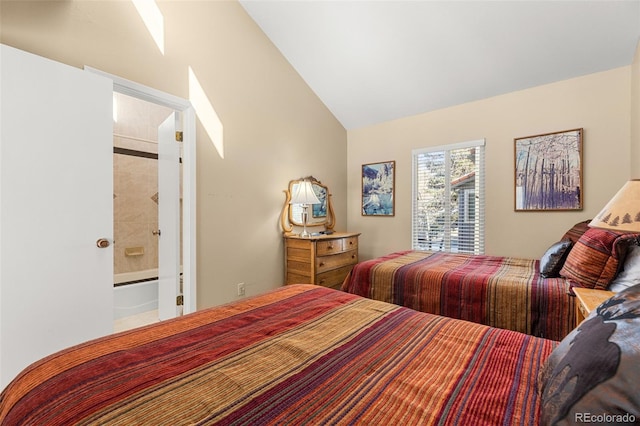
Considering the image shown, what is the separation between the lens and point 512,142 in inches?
125

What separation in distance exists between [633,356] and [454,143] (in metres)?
3.40

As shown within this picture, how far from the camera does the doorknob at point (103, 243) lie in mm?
1923

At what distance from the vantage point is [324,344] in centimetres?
107

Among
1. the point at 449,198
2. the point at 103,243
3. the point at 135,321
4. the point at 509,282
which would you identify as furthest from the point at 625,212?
the point at 135,321

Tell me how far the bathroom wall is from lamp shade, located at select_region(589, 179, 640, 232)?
14.1 feet

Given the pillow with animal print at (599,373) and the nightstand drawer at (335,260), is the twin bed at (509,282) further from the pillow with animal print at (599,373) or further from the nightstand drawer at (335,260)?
the pillow with animal print at (599,373)

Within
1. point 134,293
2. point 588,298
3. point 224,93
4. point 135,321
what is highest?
point 224,93

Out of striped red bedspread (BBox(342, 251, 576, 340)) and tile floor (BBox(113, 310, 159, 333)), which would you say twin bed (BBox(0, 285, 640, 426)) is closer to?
striped red bedspread (BBox(342, 251, 576, 340))

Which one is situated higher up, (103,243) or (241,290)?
(103,243)

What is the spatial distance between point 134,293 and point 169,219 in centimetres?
132

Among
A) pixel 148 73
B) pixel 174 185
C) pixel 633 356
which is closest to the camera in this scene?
pixel 633 356

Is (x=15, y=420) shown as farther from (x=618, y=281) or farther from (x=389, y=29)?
(x=389, y=29)

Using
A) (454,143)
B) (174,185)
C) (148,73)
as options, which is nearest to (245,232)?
(174,185)

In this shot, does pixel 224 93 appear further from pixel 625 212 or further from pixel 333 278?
pixel 625 212
